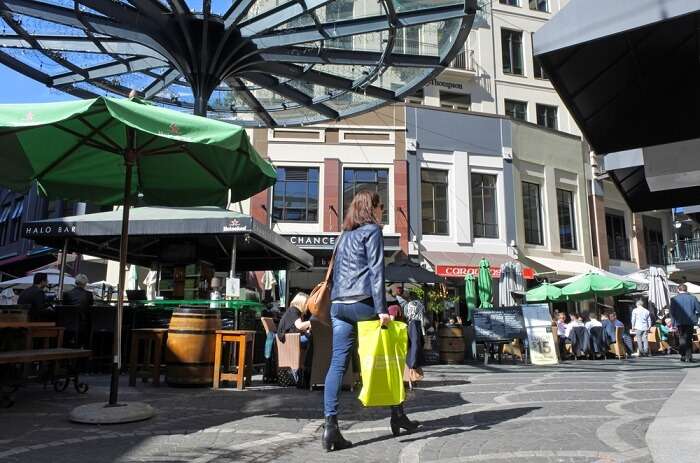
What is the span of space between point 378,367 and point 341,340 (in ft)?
1.15

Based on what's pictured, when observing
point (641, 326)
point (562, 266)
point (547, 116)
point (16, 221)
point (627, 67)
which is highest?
point (547, 116)

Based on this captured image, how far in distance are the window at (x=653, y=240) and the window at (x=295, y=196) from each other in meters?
18.8

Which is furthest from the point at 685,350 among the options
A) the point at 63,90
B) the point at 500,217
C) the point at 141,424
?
the point at 63,90

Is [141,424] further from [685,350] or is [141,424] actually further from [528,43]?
[528,43]

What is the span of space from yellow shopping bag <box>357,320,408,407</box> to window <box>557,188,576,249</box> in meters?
22.1

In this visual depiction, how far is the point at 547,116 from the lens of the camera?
87.8ft

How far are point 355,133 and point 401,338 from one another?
1801 cm

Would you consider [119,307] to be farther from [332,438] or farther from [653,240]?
[653,240]

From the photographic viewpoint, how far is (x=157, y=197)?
23.3 ft

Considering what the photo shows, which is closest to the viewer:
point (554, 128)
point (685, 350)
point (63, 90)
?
point (685, 350)

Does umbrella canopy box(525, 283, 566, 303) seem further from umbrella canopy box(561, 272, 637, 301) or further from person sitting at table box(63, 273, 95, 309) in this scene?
person sitting at table box(63, 273, 95, 309)

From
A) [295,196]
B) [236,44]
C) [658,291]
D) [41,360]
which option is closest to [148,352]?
[41,360]

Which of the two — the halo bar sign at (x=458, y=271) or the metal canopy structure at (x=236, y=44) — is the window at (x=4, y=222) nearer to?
the metal canopy structure at (x=236, y=44)

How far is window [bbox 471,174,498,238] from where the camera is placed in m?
22.6
